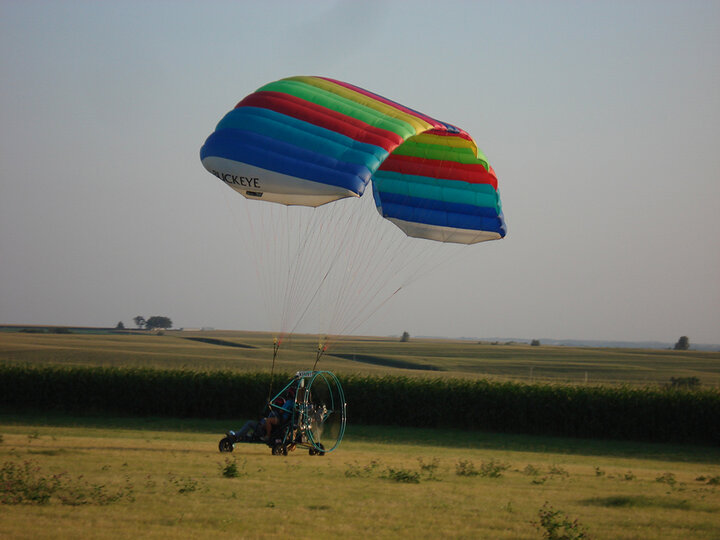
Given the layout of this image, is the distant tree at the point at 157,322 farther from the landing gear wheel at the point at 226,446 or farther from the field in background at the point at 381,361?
the landing gear wheel at the point at 226,446

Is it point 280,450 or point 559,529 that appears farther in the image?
point 280,450

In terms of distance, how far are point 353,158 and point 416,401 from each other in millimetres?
13615

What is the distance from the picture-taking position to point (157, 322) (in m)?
144

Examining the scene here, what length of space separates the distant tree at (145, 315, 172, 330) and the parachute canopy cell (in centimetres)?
13102

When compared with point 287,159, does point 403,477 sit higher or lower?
lower

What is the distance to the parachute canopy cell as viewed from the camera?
1136cm

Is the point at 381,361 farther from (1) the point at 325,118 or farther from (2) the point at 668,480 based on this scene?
(1) the point at 325,118

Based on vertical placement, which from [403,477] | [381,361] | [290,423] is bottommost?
[381,361]

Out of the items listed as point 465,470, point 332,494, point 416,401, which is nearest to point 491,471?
point 465,470

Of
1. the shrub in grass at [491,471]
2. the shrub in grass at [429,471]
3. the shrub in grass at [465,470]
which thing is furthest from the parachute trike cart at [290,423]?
the shrub in grass at [491,471]

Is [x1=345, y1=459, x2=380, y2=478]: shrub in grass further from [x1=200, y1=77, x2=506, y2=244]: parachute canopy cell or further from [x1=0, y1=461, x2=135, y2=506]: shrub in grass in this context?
[x1=200, y1=77, x2=506, y2=244]: parachute canopy cell

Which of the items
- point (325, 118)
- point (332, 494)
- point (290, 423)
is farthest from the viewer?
point (290, 423)

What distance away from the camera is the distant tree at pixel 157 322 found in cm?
14188

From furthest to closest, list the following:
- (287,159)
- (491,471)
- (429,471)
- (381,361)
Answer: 1. (381,361)
2. (491,471)
3. (429,471)
4. (287,159)
